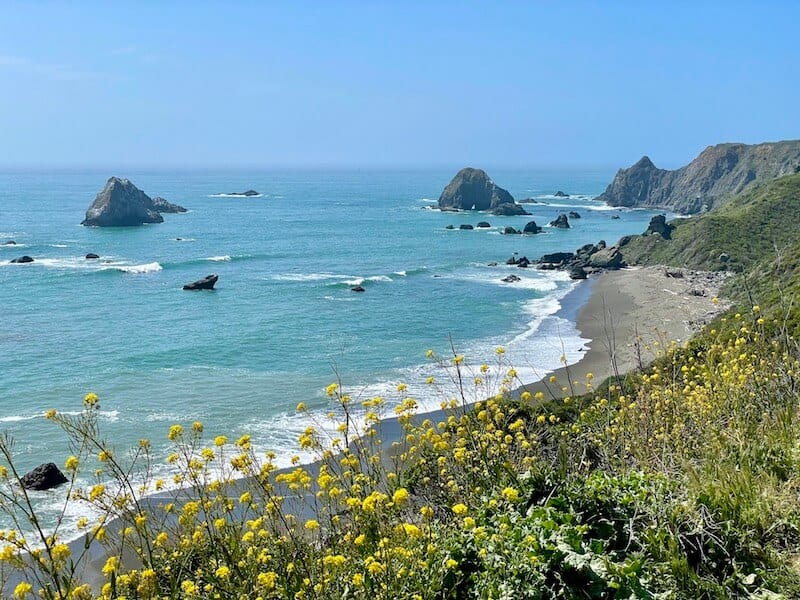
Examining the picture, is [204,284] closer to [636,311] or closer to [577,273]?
[636,311]

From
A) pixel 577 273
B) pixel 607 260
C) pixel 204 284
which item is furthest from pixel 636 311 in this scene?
pixel 204 284

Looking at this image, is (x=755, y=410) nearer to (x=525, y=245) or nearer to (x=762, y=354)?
(x=762, y=354)

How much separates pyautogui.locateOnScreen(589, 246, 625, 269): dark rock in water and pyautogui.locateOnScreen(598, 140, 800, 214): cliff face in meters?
49.4

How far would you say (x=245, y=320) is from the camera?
4059 centimetres

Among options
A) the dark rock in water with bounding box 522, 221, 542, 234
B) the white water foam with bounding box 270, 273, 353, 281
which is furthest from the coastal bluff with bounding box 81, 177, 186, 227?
the dark rock in water with bounding box 522, 221, 542, 234

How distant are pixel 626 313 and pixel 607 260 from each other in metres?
21.6

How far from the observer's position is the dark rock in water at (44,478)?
17.7m

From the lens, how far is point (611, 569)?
12.2 feet

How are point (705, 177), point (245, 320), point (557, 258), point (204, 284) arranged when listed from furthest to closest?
point (705, 177) < point (557, 258) < point (204, 284) < point (245, 320)

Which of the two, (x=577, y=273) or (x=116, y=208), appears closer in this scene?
(x=577, y=273)

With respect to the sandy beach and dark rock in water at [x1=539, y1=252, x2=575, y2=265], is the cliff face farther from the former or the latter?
the sandy beach

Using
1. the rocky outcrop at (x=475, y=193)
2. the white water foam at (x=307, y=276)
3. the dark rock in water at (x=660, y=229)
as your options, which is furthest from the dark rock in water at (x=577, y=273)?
the rocky outcrop at (x=475, y=193)

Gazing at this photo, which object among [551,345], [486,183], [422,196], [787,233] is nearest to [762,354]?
[551,345]

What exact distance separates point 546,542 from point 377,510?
47.8 inches
